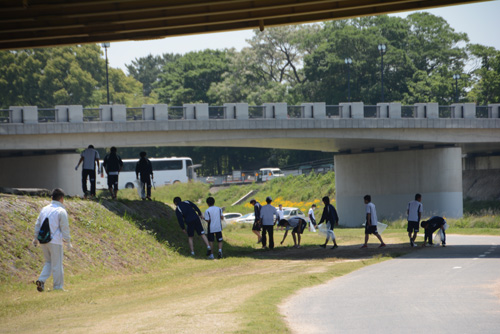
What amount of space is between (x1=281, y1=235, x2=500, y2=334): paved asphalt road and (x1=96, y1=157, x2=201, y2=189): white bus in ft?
202

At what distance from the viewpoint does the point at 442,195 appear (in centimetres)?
4466

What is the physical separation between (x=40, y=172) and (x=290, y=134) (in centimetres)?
1544

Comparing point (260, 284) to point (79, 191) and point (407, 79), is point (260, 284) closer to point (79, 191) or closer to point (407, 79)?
point (79, 191)

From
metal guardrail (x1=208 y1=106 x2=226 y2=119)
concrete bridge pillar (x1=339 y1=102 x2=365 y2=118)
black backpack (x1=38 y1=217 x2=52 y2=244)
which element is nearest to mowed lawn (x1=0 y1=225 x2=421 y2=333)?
black backpack (x1=38 y1=217 x2=52 y2=244)

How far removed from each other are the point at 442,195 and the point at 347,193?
25.2 feet

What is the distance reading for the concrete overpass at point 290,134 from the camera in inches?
1604

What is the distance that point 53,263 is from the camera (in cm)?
1360

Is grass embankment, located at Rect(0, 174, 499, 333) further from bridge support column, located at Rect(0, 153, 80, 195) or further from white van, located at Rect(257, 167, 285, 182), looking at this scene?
white van, located at Rect(257, 167, 285, 182)

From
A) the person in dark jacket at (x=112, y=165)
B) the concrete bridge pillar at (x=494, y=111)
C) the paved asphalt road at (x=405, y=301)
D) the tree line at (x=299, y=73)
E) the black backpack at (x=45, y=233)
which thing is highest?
the tree line at (x=299, y=73)

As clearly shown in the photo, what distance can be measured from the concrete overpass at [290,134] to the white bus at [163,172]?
30418mm

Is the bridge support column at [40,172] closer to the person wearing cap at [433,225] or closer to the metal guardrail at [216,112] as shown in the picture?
the metal guardrail at [216,112]

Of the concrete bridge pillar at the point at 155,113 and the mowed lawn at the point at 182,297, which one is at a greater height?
the concrete bridge pillar at the point at 155,113

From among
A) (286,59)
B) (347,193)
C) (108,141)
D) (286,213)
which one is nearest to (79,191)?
(108,141)

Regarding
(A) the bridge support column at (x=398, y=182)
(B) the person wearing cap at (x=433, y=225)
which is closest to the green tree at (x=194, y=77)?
(A) the bridge support column at (x=398, y=182)
